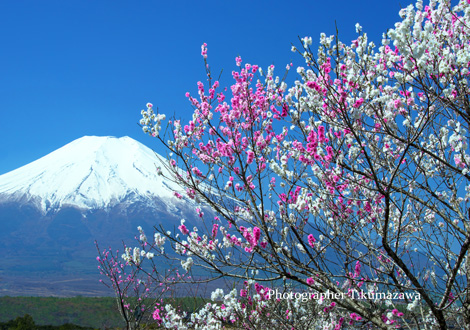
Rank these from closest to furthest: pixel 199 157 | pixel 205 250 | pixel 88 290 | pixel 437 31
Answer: pixel 437 31, pixel 205 250, pixel 199 157, pixel 88 290

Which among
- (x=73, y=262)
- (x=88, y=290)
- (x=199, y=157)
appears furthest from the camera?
(x=73, y=262)

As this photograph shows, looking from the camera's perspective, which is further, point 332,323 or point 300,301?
point 300,301

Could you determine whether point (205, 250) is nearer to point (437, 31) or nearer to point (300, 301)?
point (300, 301)

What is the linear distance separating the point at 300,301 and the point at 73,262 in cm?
20430

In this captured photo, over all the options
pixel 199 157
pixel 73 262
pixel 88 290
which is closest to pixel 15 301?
pixel 199 157

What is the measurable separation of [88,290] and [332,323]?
14722cm

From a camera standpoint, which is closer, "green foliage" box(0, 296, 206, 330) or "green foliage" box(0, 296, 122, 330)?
"green foliage" box(0, 296, 206, 330)

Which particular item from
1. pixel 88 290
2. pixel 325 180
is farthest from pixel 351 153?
pixel 88 290

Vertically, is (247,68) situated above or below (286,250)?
above

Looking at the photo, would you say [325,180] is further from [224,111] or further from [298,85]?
[224,111]

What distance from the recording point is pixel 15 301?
179 feet

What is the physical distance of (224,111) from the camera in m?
5.70

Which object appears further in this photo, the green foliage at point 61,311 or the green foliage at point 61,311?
the green foliage at point 61,311

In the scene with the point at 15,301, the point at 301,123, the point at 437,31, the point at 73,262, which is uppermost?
the point at 73,262
